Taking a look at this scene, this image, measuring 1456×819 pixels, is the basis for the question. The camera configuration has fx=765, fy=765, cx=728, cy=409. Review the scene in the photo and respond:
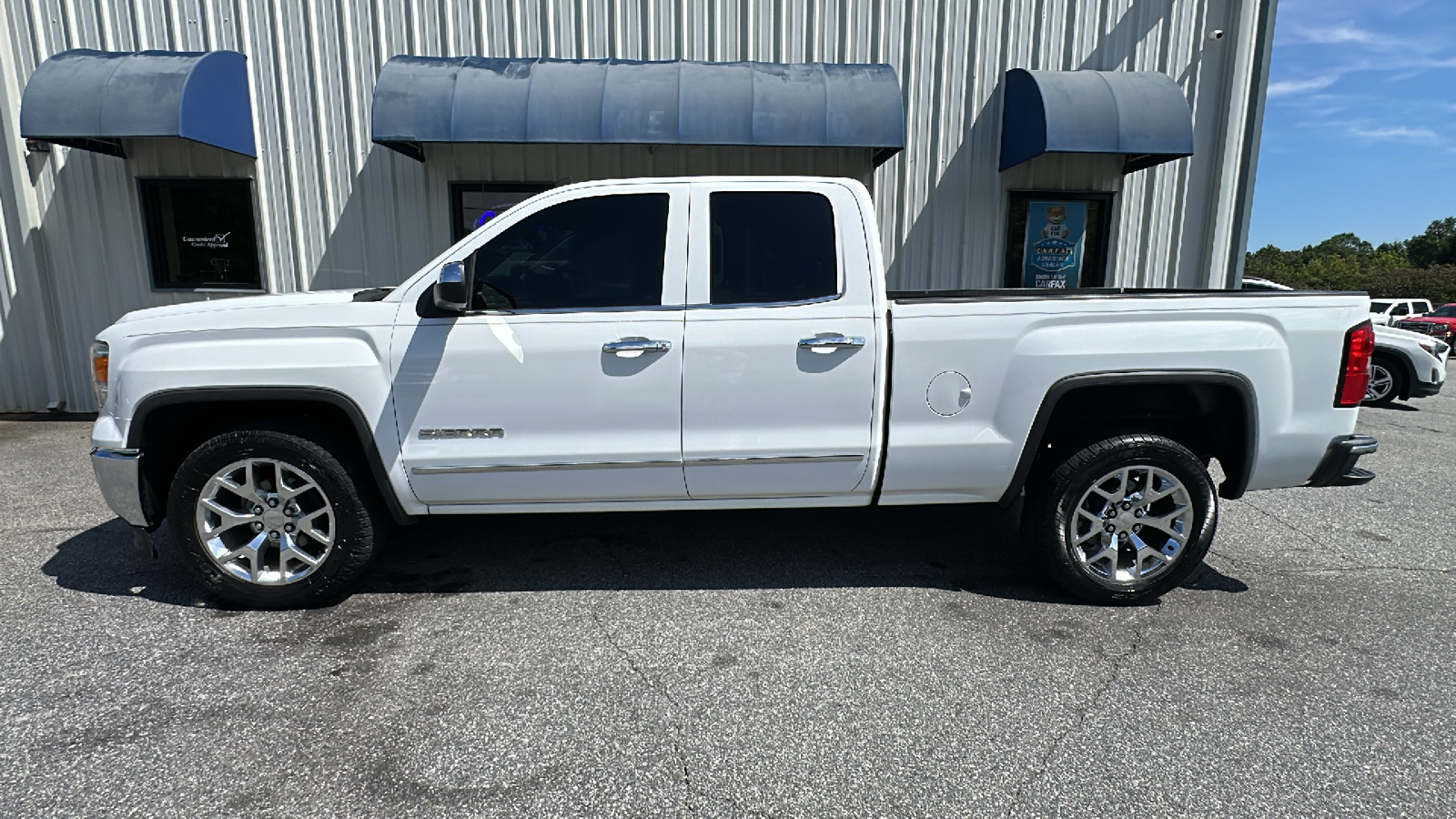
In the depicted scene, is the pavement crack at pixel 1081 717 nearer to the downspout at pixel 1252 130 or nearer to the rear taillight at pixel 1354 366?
the rear taillight at pixel 1354 366

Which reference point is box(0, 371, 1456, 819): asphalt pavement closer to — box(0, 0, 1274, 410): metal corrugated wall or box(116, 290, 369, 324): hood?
box(116, 290, 369, 324): hood

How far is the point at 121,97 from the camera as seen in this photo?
681cm

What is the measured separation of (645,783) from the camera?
238 centimetres

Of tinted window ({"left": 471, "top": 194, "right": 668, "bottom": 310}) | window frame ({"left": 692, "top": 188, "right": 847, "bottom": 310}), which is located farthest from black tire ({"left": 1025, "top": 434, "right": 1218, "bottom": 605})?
tinted window ({"left": 471, "top": 194, "right": 668, "bottom": 310})

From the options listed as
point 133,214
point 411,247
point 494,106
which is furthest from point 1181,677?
point 133,214

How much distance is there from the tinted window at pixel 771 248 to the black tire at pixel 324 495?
188cm

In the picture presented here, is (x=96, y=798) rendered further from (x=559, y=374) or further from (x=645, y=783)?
(x=559, y=374)

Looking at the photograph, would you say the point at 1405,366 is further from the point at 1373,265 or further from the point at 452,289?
the point at 1373,265

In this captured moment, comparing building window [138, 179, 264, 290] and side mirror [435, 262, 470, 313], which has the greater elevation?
building window [138, 179, 264, 290]

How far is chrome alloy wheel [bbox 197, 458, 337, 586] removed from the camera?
136 inches

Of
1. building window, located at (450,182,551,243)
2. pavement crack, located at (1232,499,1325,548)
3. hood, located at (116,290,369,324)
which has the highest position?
building window, located at (450,182,551,243)

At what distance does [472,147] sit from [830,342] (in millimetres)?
6042

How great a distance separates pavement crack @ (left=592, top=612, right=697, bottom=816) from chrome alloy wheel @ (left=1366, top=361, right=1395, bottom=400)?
35.5 feet

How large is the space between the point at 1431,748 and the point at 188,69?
9.53 m
